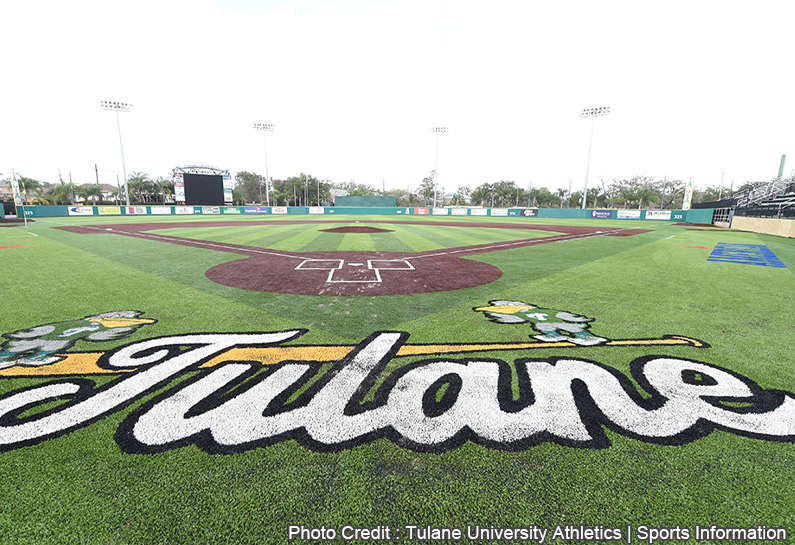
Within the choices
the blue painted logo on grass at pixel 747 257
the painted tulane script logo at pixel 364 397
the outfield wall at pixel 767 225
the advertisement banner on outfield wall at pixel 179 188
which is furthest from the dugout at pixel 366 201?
the painted tulane script logo at pixel 364 397

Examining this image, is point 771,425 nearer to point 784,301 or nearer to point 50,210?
→ point 784,301

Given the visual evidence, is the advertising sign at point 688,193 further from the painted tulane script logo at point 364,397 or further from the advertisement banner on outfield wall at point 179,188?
the advertisement banner on outfield wall at point 179,188

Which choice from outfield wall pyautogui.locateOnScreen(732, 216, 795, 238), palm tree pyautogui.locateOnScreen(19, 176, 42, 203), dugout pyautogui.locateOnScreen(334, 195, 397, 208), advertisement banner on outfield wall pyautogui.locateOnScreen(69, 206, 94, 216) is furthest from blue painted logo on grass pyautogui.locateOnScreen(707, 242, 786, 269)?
palm tree pyautogui.locateOnScreen(19, 176, 42, 203)

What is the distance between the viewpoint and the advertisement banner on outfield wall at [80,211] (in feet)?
130

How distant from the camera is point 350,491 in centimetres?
209

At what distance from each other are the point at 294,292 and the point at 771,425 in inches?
256

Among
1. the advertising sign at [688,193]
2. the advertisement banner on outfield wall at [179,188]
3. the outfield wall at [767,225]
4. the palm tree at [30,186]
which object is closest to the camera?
the outfield wall at [767,225]

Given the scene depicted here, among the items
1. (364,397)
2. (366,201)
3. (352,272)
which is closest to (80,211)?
(366,201)

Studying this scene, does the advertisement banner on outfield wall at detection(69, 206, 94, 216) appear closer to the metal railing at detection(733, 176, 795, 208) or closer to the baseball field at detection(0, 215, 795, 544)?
the baseball field at detection(0, 215, 795, 544)

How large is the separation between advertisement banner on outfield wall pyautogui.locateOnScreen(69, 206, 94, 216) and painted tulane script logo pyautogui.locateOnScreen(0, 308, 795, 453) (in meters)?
48.5

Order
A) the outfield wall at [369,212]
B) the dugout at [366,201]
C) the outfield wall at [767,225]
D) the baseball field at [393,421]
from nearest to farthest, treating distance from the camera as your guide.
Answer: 1. the baseball field at [393,421]
2. the outfield wall at [767,225]
3. the outfield wall at [369,212]
4. the dugout at [366,201]

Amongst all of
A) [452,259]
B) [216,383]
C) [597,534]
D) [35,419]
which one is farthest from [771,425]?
[452,259]

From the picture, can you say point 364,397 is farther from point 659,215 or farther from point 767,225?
point 659,215

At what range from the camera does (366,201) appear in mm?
58875
